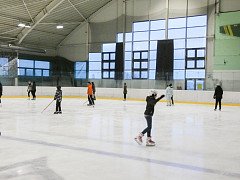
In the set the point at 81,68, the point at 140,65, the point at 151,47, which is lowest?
the point at 81,68

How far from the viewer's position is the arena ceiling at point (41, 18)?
27000 mm

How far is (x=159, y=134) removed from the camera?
800 centimetres

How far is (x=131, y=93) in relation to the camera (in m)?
26.5

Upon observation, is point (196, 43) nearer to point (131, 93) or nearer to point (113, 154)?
point (131, 93)

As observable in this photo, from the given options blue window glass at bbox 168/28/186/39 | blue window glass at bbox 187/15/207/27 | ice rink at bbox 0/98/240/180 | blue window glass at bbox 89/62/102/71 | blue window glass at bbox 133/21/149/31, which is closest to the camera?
ice rink at bbox 0/98/240/180

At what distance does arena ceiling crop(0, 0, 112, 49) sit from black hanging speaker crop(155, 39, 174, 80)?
26.9 feet

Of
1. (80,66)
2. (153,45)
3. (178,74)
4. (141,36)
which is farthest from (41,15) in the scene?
(178,74)

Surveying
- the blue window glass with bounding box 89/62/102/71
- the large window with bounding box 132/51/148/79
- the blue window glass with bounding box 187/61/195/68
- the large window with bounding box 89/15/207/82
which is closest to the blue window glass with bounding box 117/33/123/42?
the large window with bounding box 89/15/207/82

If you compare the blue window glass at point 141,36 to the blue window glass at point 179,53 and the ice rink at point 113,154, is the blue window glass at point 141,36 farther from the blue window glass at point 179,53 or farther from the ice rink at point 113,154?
the ice rink at point 113,154

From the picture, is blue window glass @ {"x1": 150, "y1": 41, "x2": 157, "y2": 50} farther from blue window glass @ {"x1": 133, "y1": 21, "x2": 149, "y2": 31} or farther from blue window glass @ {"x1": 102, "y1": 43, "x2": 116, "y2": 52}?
blue window glass @ {"x1": 102, "y1": 43, "x2": 116, "y2": 52}

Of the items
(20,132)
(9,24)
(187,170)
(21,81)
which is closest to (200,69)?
(21,81)

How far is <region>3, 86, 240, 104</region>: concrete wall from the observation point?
21.5 meters

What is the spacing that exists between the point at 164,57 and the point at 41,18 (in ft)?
38.2

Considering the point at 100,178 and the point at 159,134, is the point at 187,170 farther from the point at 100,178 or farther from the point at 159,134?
the point at 159,134
